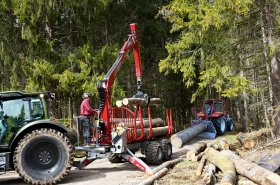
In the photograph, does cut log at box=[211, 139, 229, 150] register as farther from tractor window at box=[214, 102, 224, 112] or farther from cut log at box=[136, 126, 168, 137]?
tractor window at box=[214, 102, 224, 112]

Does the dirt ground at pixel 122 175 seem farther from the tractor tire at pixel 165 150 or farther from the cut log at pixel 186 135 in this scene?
the cut log at pixel 186 135

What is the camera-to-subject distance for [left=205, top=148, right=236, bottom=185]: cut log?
8.41 m

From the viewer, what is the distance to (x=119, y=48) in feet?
65.0

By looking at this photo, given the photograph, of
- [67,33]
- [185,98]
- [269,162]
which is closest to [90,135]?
[269,162]

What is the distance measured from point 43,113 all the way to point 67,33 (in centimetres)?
1050

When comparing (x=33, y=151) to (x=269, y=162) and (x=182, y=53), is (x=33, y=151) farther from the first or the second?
(x=182, y=53)

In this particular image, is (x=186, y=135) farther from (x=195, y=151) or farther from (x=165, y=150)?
(x=165, y=150)

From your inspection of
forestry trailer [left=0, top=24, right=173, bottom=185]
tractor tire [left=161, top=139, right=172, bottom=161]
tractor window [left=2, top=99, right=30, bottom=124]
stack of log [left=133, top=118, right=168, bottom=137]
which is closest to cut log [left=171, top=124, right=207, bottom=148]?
stack of log [left=133, top=118, right=168, bottom=137]

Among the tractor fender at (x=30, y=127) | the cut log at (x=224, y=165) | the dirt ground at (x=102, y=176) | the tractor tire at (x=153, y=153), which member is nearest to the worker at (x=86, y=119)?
the dirt ground at (x=102, y=176)

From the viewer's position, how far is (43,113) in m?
10.3

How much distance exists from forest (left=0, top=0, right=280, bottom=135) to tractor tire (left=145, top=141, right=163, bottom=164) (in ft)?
12.9

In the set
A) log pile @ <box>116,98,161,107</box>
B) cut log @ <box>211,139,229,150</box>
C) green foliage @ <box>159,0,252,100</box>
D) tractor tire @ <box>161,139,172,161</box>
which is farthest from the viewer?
green foliage @ <box>159,0,252,100</box>

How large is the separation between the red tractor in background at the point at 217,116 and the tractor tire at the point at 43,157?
40.4 feet

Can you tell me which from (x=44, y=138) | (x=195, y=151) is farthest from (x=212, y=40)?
(x=44, y=138)
